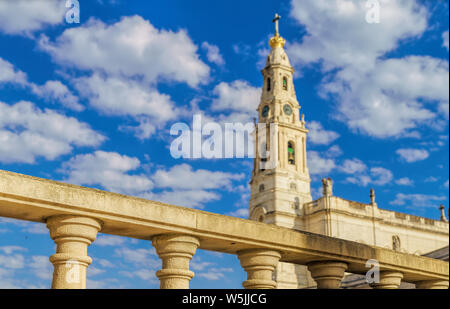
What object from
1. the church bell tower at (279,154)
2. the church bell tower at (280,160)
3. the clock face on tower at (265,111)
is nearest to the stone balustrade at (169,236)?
the church bell tower at (280,160)

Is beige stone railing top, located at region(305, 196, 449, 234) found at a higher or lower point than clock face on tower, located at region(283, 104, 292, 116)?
lower

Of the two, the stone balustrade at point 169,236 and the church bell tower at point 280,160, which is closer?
the stone balustrade at point 169,236

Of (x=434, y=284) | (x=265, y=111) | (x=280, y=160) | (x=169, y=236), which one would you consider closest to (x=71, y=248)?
(x=169, y=236)

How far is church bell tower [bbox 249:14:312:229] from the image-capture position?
67.6 meters

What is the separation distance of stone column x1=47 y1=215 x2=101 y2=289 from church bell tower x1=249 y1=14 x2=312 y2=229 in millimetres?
57927

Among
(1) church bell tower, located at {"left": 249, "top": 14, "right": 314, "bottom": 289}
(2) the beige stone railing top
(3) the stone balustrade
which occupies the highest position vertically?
(1) church bell tower, located at {"left": 249, "top": 14, "right": 314, "bottom": 289}

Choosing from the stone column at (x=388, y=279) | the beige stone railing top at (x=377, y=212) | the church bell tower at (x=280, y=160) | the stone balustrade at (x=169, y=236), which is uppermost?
the church bell tower at (x=280, y=160)

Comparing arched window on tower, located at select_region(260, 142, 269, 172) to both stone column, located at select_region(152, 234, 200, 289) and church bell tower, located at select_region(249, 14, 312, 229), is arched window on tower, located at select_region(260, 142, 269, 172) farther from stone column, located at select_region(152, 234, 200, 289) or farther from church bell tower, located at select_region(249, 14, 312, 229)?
stone column, located at select_region(152, 234, 200, 289)

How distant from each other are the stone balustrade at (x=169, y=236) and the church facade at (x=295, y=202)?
171 ft

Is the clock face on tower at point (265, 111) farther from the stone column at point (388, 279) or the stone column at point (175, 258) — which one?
the stone column at point (175, 258)

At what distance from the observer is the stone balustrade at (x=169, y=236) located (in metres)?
8.43

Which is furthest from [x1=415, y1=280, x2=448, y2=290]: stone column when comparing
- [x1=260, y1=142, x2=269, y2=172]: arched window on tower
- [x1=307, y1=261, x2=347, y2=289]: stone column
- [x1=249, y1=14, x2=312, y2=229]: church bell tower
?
[x1=260, y1=142, x2=269, y2=172]: arched window on tower

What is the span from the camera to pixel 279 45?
7962 cm

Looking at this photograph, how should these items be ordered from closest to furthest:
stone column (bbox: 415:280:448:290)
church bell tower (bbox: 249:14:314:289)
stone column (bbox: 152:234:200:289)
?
stone column (bbox: 152:234:200:289) → stone column (bbox: 415:280:448:290) → church bell tower (bbox: 249:14:314:289)
